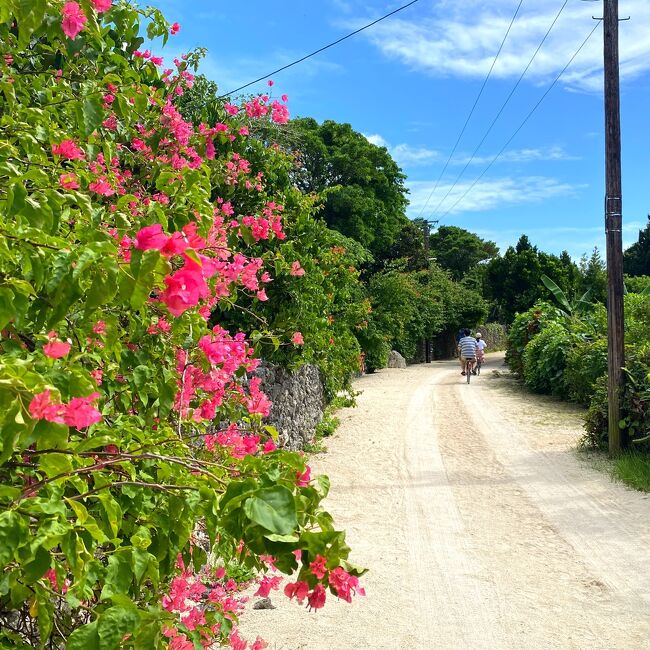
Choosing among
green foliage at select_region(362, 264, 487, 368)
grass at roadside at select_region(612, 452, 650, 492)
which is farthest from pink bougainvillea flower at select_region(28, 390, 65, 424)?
green foliage at select_region(362, 264, 487, 368)

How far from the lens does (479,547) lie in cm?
545

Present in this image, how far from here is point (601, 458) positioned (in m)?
8.67

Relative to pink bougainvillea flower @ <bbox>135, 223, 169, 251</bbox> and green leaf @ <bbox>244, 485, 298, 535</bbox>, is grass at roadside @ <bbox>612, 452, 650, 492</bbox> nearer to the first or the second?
green leaf @ <bbox>244, 485, 298, 535</bbox>

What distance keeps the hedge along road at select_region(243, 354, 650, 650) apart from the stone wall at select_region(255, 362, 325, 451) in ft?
1.77

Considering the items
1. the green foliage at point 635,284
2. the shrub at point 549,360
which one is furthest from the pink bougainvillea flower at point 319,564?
the green foliage at point 635,284

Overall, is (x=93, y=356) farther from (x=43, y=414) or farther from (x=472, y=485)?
(x=472, y=485)

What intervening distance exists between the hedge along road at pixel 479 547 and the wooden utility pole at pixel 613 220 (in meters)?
1.01

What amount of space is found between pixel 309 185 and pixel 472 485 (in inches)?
894

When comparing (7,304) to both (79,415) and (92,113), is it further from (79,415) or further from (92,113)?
Result: (92,113)

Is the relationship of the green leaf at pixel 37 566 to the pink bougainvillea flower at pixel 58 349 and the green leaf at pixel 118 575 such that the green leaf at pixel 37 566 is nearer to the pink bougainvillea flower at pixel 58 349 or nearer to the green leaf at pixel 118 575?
the green leaf at pixel 118 575

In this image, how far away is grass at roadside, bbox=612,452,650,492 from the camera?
711 centimetres

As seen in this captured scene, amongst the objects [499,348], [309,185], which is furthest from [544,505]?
[499,348]

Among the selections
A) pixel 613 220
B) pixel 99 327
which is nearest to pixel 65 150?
pixel 99 327

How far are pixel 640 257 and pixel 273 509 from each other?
182 feet
